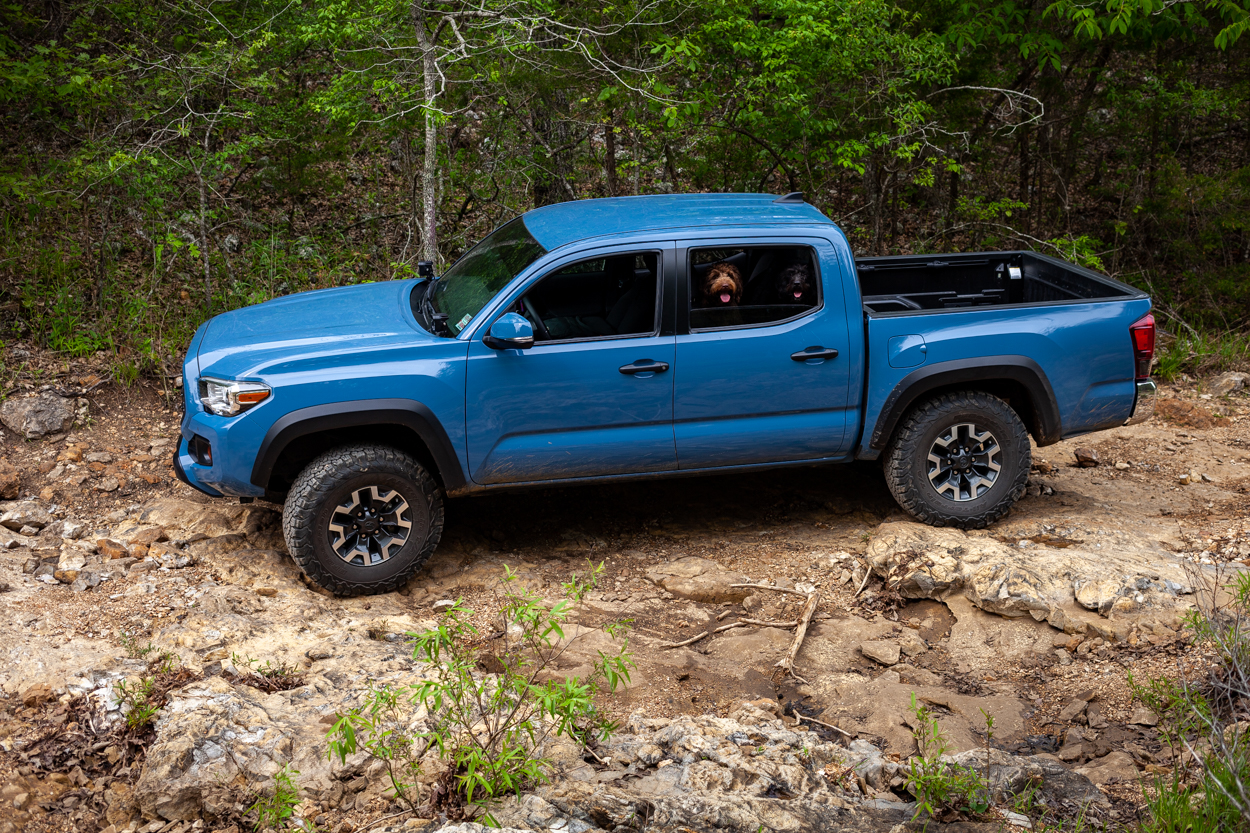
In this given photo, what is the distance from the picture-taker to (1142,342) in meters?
5.36

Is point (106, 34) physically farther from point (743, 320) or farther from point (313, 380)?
point (743, 320)

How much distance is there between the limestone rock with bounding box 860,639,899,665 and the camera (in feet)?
14.8

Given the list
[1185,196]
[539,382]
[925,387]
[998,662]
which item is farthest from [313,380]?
[1185,196]

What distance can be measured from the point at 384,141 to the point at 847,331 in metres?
5.69

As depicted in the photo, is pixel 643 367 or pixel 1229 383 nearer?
pixel 643 367

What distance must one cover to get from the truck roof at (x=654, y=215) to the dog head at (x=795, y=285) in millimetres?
267

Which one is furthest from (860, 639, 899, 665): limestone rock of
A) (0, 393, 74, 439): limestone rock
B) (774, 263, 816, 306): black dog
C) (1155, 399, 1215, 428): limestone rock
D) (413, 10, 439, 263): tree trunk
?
(0, 393, 74, 439): limestone rock

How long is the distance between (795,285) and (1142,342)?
2049 millimetres

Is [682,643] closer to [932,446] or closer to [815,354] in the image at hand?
A: [815,354]

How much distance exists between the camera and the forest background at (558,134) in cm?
729

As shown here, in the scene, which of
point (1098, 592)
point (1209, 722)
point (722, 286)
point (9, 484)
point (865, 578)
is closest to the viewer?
point (1209, 722)

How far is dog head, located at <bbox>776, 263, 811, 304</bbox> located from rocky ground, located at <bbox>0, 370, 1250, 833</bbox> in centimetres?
144

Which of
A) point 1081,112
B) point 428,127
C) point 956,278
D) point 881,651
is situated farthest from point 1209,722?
point 1081,112

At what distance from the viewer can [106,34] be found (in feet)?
28.1
